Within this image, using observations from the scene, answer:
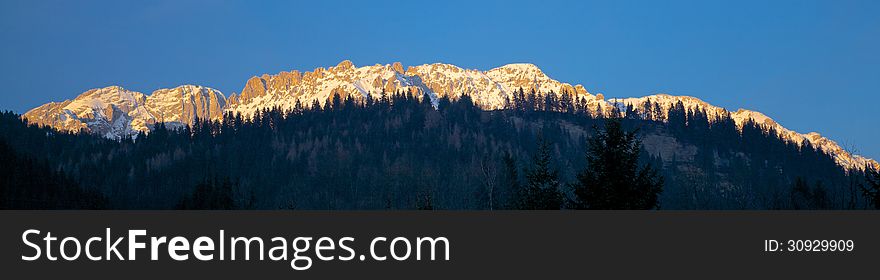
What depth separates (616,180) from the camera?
161ft

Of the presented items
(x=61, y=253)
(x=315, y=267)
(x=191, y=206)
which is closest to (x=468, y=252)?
(x=315, y=267)

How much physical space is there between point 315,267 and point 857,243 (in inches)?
623

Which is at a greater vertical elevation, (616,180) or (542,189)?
(616,180)

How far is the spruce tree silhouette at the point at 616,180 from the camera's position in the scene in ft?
160

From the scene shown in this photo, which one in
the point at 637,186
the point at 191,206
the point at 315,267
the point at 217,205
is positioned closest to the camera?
the point at 315,267

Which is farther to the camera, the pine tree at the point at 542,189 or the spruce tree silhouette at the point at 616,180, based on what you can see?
the pine tree at the point at 542,189

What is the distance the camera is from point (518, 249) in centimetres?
2556

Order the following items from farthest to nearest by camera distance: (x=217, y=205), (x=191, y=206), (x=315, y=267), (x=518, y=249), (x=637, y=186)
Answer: (x=191, y=206), (x=217, y=205), (x=637, y=186), (x=518, y=249), (x=315, y=267)

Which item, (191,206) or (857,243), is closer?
(857,243)

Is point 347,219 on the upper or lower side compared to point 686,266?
upper

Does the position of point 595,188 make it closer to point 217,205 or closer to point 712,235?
point 712,235

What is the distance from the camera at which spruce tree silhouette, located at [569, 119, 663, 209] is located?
48875 mm

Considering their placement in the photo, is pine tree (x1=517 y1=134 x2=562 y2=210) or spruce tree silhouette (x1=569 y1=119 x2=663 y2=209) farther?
pine tree (x1=517 y1=134 x2=562 y2=210)

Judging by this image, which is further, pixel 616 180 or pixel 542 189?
pixel 542 189
